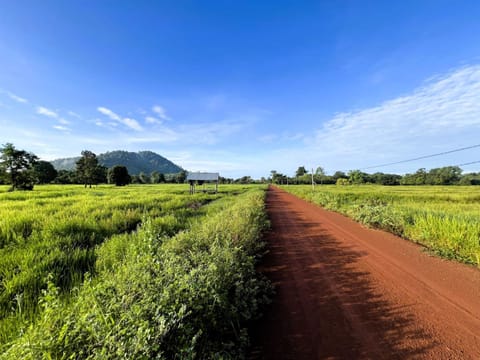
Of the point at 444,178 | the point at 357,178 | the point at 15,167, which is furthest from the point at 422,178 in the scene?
the point at 15,167

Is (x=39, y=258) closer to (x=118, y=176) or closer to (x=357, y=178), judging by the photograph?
(x=118, y=176)

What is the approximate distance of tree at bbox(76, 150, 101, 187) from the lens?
1743 inches

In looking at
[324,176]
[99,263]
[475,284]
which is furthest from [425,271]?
[324,176]

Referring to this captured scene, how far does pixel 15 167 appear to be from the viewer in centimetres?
2439

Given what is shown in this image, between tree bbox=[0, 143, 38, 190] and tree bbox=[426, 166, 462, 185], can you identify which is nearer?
tree bbox=[0, 143, 38, 190]

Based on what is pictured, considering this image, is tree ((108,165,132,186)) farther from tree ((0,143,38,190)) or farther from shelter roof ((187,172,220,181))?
shelter roof ((187,172,220,181))

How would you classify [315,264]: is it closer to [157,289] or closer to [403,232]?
[157,289]

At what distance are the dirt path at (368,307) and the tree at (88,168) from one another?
52711 mm

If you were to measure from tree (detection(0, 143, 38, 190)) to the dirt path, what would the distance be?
34464 millimetres

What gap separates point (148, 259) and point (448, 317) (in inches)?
183

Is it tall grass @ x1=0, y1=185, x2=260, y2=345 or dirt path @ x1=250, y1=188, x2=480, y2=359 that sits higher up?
tall grass @ x1=0, y1=185, x2=260, y2=345

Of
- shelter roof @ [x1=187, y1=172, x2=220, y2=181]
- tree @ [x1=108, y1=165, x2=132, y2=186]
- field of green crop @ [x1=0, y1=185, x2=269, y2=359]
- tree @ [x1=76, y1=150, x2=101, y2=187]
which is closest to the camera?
field of green crop @ [x1=0, y1=185, x2=269, y2=359]

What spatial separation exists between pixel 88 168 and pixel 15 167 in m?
21.5

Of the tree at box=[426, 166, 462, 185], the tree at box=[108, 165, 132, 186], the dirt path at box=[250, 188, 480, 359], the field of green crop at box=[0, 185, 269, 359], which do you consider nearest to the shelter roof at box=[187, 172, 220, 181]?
the field of green crop at box=[0, 185, 269, 359]
